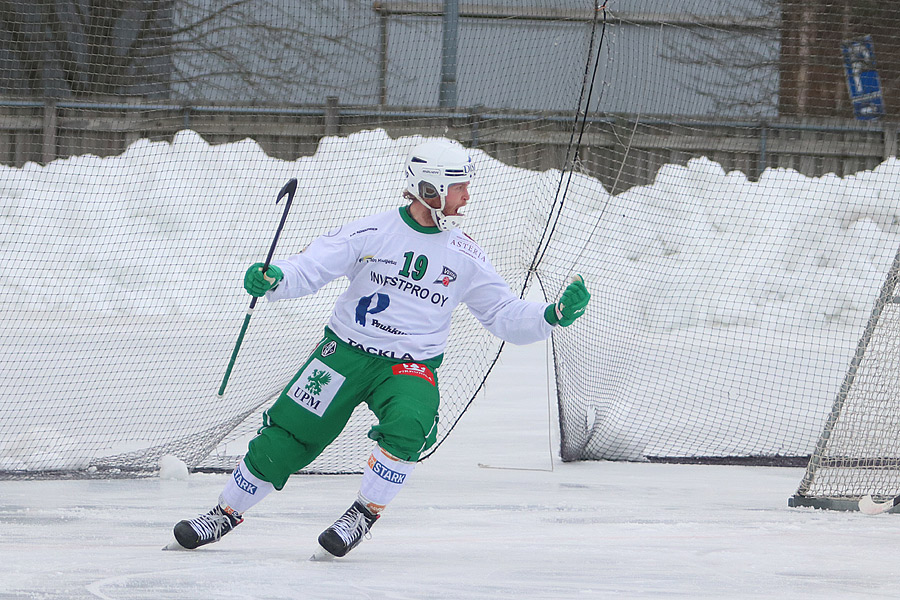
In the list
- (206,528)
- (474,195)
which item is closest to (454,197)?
(206,528)

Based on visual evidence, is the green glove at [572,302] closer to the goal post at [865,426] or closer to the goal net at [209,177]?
the goal post at [865,426]

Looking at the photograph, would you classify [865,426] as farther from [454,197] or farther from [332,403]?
[332,403]

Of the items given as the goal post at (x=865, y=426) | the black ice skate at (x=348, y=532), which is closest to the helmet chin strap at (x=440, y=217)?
the black ice skate at (x=348, y=532)

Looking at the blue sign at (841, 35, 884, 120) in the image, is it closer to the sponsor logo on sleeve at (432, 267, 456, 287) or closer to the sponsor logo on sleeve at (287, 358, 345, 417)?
the sponsor logo on sleeve at (432, 267, 456, 287)

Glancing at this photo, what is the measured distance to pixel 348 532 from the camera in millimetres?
3203

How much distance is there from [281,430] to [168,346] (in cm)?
417

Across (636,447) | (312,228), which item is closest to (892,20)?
(636,447)

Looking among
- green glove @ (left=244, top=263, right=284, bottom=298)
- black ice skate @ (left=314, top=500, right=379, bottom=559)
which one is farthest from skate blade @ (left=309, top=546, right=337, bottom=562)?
green glove @ (left=244, top=263, right=284, bottom=298)

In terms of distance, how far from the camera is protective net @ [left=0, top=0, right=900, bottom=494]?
5.70 metres

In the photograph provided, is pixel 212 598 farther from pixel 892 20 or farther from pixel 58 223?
pixel 58 223

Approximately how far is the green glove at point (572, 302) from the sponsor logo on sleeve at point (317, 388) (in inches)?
26.6

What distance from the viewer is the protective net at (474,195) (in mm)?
5699

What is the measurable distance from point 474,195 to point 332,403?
3.53 m

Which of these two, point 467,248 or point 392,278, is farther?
point 467,248
